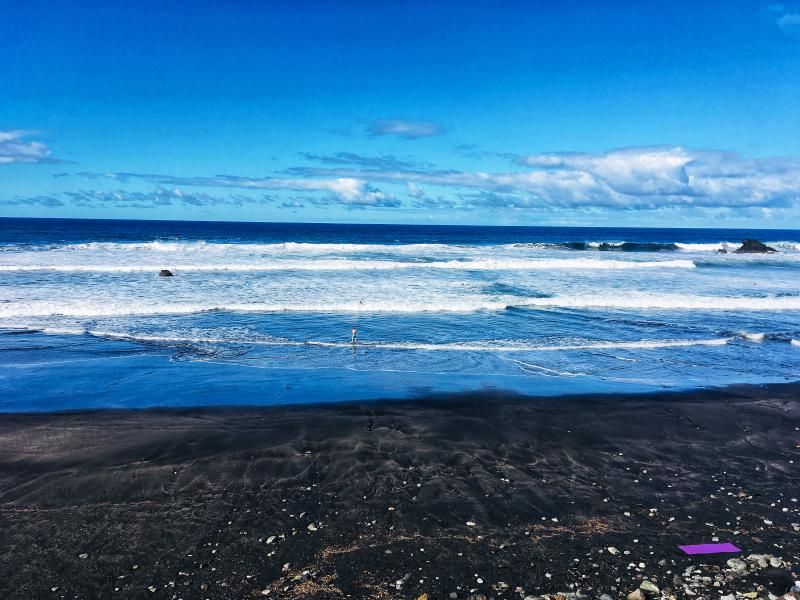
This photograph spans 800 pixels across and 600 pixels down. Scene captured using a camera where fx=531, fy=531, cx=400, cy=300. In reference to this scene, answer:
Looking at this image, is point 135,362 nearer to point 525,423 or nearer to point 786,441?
point 525,423

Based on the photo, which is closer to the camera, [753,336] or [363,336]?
[363,336]

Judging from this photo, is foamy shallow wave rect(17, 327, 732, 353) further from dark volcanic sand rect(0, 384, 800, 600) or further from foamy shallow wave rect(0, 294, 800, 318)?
dark volcanic sand rect(0, 384, 800, 600)

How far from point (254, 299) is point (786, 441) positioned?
58.2 ft

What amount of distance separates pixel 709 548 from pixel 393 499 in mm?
3441

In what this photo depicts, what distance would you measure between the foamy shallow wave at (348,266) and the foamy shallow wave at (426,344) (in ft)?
61.8

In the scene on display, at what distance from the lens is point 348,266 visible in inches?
1510

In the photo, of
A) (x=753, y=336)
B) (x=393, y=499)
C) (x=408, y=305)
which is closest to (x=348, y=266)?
(x=408, y=305)

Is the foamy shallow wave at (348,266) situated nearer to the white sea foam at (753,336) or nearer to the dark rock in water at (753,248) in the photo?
the dark rock in water at (753,248)

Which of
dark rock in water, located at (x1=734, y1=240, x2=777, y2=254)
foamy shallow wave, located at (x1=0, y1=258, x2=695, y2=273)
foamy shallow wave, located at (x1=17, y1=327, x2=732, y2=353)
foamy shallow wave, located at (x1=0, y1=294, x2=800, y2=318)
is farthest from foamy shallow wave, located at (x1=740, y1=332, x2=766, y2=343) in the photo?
dark rock in water, located at (x1=734, y1=240, x2=777, y2=254)

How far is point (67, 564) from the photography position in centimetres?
522

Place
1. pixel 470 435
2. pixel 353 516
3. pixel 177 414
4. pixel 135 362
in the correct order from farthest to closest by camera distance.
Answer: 1. pixel 135 362
2. pixel 177 414
3. pixel 470 435
4. pixel 353 516

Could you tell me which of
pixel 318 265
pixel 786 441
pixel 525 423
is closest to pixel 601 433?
pixel 525 423

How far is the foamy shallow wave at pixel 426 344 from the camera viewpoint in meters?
14.3

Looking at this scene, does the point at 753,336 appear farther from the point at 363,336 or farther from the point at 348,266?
the point at 348,266
